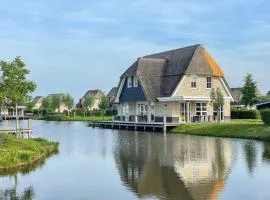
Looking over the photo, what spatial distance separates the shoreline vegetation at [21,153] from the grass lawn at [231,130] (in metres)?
16.1

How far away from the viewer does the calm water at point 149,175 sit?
1739 centimetres

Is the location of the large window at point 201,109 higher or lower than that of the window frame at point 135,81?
lower

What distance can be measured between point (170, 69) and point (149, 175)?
1458 inches

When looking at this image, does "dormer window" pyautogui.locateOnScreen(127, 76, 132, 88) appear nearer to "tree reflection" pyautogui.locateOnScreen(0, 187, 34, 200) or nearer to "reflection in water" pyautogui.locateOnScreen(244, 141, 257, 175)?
"reflection in water" pyautogui.locateOnScreen(244, 141, 257, 175)

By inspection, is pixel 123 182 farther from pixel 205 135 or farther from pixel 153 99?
pixel 153 99

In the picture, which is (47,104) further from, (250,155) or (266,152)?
(250,155)

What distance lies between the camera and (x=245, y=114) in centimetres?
6381

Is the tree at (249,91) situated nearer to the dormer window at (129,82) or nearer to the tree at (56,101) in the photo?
the dormer window at (129,82)

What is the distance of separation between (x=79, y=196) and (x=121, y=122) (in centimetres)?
4249

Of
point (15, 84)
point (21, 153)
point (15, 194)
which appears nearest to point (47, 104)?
point (15, 84)

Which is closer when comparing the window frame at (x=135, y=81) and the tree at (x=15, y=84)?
the tree at (x=15, y=84)

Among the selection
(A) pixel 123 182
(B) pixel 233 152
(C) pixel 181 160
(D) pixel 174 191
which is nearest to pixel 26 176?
(A) pixel 123 182

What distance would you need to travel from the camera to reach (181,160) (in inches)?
1026

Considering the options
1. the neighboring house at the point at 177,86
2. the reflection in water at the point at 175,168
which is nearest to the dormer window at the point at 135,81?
the neighboring house at the point at 177,86
